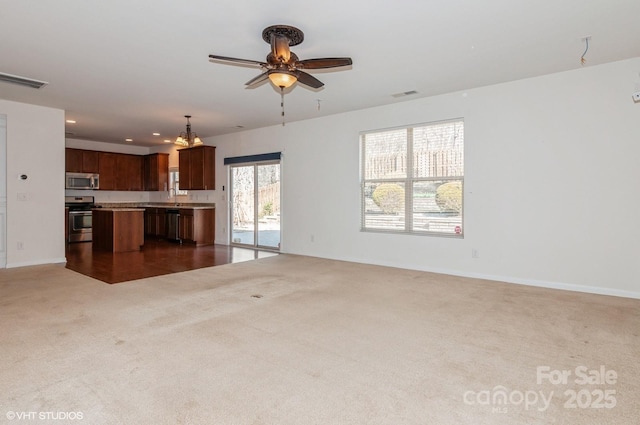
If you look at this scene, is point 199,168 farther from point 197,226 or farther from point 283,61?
point 283,61

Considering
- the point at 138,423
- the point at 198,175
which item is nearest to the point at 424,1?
the point at 138,423

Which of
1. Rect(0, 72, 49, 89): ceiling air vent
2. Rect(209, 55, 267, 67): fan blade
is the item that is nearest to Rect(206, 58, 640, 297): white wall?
Rect(209, 55, 267, 67): fan blade

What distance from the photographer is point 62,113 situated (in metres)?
6.11

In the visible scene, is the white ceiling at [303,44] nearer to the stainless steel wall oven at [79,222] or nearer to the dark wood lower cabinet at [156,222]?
the stainless steel wall oven at [79,222]

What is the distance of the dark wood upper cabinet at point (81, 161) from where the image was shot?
28.2 ft

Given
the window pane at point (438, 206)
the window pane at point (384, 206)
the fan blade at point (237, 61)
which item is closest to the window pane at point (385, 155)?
the window pane at point (384, 206)

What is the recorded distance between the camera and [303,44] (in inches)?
138

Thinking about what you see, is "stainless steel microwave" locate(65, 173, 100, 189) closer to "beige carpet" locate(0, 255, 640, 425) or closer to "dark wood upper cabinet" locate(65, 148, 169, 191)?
"dark wood upper cabinet" locate(65, 148, 169, 191)

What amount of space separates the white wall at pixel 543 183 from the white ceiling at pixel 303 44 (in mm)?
285

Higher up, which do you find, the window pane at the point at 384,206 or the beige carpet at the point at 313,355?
the window pane at the point at 384,206

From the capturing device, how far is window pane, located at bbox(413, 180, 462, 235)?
5211 millimetres

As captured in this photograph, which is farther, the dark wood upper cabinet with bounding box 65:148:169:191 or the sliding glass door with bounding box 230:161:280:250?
the dark wood upper cabinet with bounding box 65:148:169:191

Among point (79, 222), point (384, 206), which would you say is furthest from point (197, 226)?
point (384, 206)

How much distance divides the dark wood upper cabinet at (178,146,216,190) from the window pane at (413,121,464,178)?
514cm
